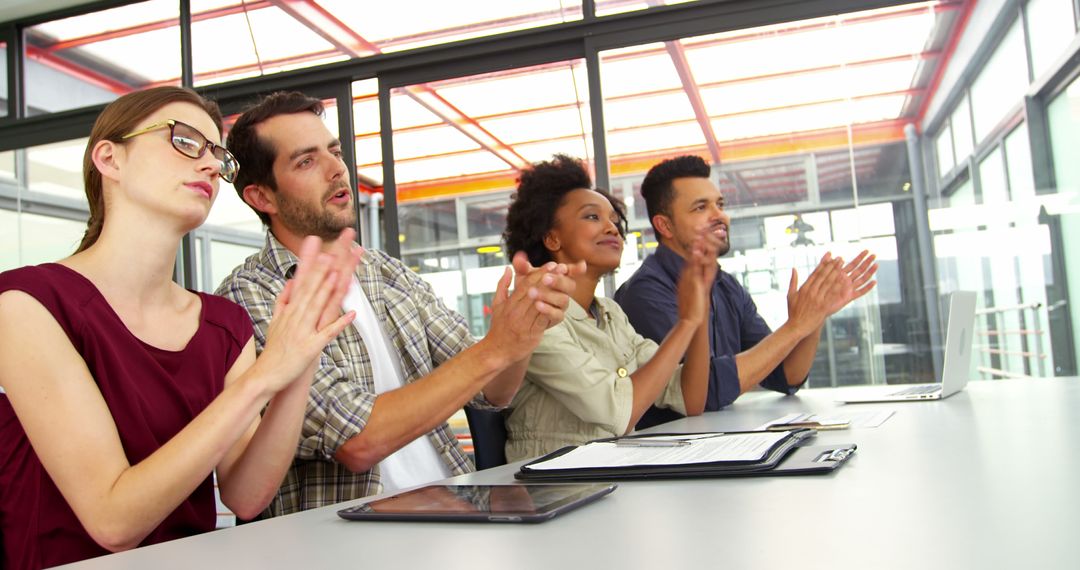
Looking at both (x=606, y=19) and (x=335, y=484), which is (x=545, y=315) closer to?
(x=335, y=484)

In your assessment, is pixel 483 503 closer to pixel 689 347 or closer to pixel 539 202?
pixel 689 347

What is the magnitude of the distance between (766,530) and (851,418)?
1038 mm

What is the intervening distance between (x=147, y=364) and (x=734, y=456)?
0.92m

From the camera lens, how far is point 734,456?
113 centimetres

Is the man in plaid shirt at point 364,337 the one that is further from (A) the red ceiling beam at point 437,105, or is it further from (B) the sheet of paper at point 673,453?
(A) the red ceiling beam at point 437,105

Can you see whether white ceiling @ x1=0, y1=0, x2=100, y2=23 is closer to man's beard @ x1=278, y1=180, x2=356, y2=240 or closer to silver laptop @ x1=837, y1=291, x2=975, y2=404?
man's beard @ x1=278, y1=180, x2=356, y2=240

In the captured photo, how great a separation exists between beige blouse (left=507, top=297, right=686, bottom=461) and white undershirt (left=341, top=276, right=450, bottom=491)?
0.20 m

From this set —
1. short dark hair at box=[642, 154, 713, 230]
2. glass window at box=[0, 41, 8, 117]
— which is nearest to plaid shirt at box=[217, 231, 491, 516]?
short dark hair at box=[642, 154, 713, 230]

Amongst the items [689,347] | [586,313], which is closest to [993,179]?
[689,347]

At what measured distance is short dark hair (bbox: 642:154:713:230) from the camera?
334 cm

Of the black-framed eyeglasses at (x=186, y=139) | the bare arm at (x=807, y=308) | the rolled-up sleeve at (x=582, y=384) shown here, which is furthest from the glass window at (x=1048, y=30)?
the black-framed eyeglasses at (x=186, y=139)

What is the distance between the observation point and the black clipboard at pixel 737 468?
1.07 meters

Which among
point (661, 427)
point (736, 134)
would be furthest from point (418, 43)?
point (661, 427)

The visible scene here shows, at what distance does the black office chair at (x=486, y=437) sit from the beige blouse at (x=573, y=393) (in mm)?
42
